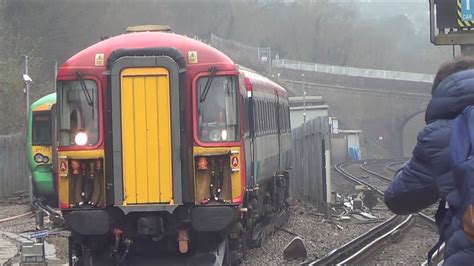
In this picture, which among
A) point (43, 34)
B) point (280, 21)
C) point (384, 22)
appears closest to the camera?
point (43, 34)

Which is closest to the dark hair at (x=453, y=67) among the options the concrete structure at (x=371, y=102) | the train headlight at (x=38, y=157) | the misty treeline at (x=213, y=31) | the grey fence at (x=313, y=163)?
the grey fence at (x=313, y=163)

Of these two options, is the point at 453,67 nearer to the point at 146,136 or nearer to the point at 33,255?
the point at 146,136

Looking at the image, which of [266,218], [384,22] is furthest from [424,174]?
[384,22]

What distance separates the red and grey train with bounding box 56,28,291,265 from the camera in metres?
9.56

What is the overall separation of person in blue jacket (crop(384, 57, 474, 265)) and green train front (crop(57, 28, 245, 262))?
6373 mm

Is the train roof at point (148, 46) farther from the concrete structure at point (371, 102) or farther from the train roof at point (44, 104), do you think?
the concrete structure at point (371, 102)

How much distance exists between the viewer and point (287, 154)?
19.9 m

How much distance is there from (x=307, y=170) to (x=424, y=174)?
22.1m

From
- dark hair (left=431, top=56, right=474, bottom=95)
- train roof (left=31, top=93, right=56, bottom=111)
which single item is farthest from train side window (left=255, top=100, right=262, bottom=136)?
dark hair (left=431, top=56, right=474, bottom=95)

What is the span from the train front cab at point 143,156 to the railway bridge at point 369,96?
206ft

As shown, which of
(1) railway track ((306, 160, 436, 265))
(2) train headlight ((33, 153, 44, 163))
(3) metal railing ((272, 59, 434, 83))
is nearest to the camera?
(1) railway track ((306, 160, 436, 265))

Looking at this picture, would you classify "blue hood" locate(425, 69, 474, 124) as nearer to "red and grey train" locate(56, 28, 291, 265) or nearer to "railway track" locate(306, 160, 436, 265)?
"red and grey train" locate(56, 28, 291, 265)

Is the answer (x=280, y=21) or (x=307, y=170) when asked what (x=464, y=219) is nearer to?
(x=307, y=170)

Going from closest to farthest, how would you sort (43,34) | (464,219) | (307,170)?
(464,219) → (307,170) → (43,34)
